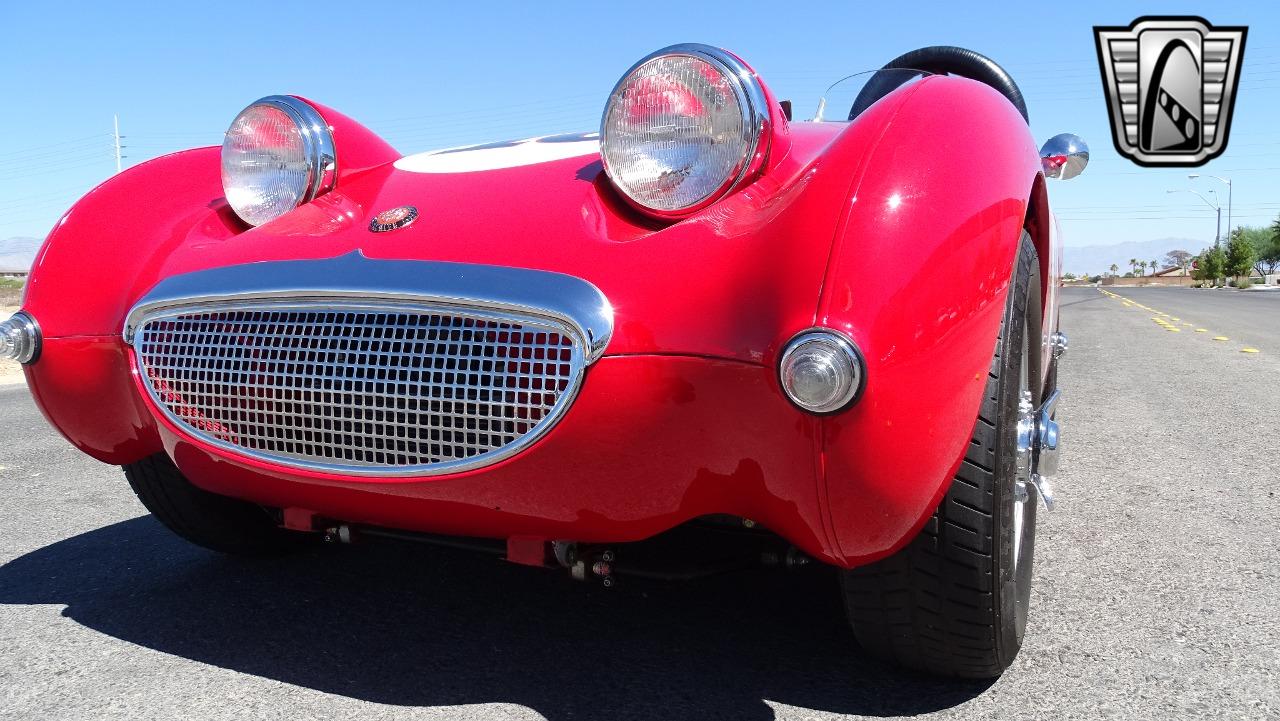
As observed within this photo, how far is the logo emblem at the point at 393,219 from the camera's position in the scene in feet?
6.14

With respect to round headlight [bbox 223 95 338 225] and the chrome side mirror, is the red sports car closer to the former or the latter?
round headlight [bbox 223 95 338 225]

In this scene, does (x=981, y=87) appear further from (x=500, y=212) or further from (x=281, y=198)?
(x=281, y=198)

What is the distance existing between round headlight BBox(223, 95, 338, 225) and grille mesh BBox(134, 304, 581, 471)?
43 centimetres

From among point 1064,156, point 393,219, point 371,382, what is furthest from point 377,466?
point 1064,156

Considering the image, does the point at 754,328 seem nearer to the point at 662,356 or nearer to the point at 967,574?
the point at 662,356

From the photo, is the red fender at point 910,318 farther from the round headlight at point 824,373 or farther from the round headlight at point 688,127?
the round headlight at point 688,127

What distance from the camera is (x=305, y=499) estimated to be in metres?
1.80

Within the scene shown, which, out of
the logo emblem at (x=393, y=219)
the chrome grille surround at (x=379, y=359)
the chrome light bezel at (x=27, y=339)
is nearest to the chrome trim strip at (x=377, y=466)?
the chrome grille surround at (x=379, y=359)

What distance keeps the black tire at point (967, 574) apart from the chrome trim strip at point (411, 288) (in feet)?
1.96

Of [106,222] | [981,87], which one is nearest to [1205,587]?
[981,87]

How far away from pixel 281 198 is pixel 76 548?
128cm

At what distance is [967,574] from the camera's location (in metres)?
1.60

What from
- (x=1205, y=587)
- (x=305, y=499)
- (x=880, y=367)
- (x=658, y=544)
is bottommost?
(x=1205, y=587)

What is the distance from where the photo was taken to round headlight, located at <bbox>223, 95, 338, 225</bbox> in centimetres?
216
